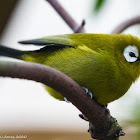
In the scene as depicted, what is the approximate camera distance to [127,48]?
7.05ft

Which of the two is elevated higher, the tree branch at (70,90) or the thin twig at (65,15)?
the thin twig at (65,15)

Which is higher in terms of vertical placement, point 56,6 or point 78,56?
point 56,6

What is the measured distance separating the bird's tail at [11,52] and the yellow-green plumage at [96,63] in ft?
0.14

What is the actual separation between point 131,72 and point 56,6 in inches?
33.4

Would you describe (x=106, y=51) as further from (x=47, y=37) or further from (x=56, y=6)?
(x=56, y=6)

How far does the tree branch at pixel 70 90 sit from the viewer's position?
983 millimetres

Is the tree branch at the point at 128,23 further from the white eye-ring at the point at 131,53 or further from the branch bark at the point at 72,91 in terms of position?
the branch bark at the point at 72,91

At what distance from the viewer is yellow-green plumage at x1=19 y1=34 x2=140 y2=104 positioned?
1.87m

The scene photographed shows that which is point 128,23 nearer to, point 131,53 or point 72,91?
point 131,53

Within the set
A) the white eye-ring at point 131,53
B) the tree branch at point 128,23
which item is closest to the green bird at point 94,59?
the white eye-ring at point 131,53

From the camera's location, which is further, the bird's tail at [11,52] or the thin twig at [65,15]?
the thin twig at [65,15]

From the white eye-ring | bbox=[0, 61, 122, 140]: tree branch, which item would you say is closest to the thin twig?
the white eye-ring

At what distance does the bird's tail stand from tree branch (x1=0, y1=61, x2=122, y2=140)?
1.89ft

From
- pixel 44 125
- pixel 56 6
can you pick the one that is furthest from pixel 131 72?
pixel 44 125
